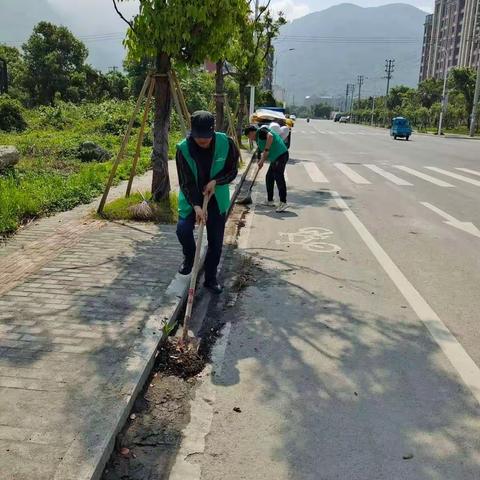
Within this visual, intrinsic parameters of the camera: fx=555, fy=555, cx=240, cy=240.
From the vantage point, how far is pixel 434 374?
12.5 ft

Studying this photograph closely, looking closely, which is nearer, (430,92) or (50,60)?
(50,60)

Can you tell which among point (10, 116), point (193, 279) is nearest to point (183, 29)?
point (193, 279)

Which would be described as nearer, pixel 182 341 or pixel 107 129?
pixel 182 341

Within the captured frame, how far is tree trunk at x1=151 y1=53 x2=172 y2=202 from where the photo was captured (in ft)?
27.3

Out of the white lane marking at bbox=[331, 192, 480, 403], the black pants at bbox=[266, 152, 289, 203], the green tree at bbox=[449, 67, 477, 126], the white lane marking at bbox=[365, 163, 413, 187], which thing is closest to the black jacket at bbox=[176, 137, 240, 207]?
the white lane marking at bbox=[331, 192, 480, 403]

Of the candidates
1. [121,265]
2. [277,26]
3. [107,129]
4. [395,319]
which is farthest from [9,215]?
[107,129]

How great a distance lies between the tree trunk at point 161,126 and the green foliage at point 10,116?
16.1 metres

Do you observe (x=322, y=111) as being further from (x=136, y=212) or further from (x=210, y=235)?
(x=210, y=235)

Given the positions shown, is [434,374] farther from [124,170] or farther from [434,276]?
[124,170]

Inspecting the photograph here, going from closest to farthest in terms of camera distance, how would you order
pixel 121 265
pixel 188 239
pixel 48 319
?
1. pixel 48 319
2. pixel 188 239
3. pixel 121 265

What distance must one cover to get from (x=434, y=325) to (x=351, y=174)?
1128 centimetres

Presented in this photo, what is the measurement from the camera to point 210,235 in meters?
5.32

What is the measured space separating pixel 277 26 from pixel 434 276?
16221 millimetres

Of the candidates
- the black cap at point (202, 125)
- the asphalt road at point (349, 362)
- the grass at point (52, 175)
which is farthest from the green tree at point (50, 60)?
the black cap at point (202, 125)
